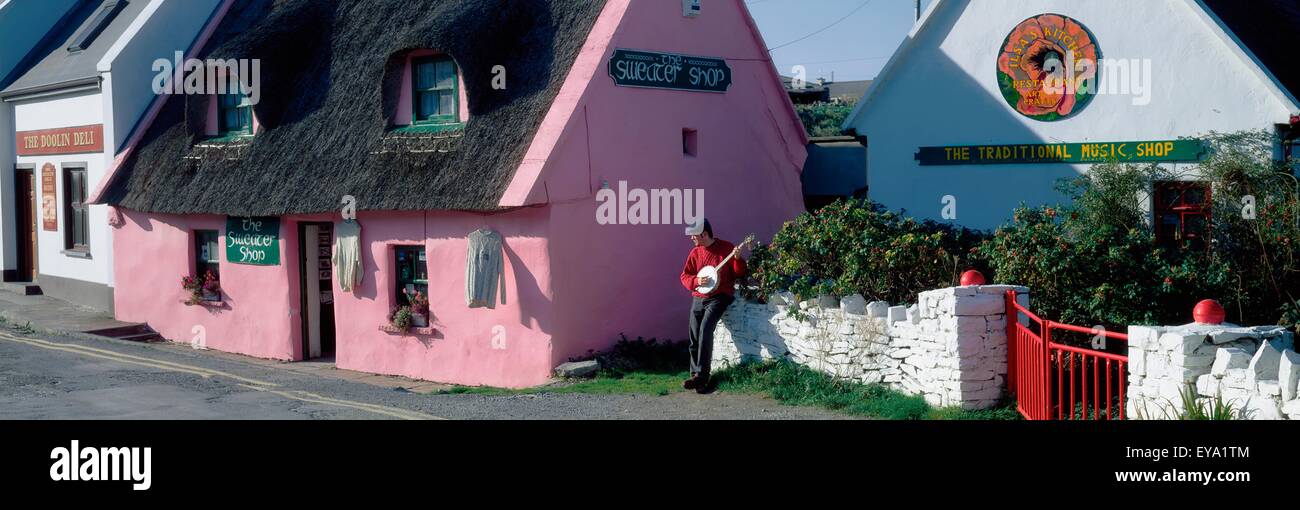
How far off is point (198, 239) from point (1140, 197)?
43.6 ft

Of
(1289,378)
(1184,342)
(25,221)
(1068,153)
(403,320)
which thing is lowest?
(403,320)

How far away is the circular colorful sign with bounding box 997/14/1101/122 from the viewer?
1420cm

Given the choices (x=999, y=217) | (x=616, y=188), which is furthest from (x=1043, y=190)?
(x=616, y=188)

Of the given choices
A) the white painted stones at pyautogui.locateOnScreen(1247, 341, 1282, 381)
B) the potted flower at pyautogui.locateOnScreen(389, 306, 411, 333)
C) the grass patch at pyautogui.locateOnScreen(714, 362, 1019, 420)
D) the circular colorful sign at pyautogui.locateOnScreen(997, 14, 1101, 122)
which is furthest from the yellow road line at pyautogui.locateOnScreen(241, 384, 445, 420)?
the circular colorful sign at pyautogui.locateOnScreen(997, 14, 1101, 122)

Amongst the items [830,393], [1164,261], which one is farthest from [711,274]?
[1164,261]

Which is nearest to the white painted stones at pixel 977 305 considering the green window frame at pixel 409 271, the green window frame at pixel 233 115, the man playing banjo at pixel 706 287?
the man playing banjo at pixel 706 287

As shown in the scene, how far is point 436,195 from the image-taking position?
46.9ft

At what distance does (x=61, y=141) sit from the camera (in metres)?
20.9

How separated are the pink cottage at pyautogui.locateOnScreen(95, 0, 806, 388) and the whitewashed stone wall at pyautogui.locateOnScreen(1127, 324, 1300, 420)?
7.01 meters

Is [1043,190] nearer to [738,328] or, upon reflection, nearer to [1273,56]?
[1273,56]

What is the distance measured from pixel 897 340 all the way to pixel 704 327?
7.02ft

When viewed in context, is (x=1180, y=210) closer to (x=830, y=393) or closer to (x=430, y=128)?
(x=830, y=393)

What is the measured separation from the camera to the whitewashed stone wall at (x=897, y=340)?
32.9 ft

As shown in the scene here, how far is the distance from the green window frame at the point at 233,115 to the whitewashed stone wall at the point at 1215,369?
538 inches
